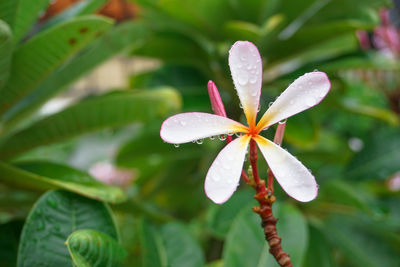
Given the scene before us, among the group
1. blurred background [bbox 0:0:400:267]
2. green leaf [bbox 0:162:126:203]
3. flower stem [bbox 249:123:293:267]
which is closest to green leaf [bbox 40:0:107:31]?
blurred background [bbox 0:0:400:267]

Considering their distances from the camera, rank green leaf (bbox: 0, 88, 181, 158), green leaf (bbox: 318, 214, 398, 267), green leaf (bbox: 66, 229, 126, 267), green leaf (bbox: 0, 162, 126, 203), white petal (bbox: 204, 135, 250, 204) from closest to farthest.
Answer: white petal (bbox: 204, 135, 250, 204) < green leaf (bbox: 66, 229, 126, 267) < green leaf (bbox: 0, 162, 126, 203) < green leaf (bbox: 0, 88, 181, 158) < green leaf (bbox: 318, 214, 398, 267)

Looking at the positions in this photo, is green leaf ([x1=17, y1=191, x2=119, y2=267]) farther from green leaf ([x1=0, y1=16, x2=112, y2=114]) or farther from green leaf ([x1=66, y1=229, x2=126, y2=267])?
green leaf ([x1=0, y1=16, x2=112, y2=114])

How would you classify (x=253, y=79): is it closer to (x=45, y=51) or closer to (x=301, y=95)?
(x=301, y=95)

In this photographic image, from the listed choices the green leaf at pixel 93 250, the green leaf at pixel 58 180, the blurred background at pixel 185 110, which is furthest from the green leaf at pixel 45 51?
the green leaf at pixel 93 250

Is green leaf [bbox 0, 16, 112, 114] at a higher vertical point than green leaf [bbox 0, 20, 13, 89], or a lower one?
higher

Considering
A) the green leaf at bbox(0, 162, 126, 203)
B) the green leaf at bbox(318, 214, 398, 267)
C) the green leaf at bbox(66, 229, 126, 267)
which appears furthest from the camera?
the green leaf at bbox(318, 214, 398, 267)

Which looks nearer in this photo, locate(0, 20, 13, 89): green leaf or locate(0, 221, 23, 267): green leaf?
locate(0, 20, 13, 89): green leaf

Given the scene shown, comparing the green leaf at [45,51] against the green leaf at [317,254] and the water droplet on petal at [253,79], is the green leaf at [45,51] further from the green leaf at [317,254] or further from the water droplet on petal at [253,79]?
the green leaf at [317,254]

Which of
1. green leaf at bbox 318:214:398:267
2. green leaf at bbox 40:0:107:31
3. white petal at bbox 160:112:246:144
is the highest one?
green leaf at bbox 40:0:107:31
